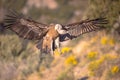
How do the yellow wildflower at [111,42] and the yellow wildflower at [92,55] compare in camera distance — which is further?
the yellow wildflower at [111,42]

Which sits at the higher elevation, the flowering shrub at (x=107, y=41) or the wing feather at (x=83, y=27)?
the flowering shrub at (x=107, y=41)

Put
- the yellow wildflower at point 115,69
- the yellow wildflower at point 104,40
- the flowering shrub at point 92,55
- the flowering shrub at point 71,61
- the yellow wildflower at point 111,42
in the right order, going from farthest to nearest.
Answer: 1. the yellow wildflower at point 104,40
2. the yellow wildflower at point 111,42
3. the flowering shrub at point 71,61
4. the flowering shrub at point 92,55
5. the yellow wildflower at point 115,69

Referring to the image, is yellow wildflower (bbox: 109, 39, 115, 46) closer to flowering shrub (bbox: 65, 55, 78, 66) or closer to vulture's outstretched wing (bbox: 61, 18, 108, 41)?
flowering shrub (bbox: 65, 55, 78, 66)

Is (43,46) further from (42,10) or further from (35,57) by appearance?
(42,10)

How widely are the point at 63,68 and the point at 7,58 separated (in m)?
2.04

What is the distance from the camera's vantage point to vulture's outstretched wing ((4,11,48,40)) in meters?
11.7

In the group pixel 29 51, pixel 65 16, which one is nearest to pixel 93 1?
pixel 29 51

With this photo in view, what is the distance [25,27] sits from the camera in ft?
38.7

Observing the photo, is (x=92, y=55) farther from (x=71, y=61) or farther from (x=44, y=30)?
(x=44, y=30)

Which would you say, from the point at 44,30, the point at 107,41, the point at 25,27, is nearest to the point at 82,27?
the point at 44,30

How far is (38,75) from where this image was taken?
1566 centimetres

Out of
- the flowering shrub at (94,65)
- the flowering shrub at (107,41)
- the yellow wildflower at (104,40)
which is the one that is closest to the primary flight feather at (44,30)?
the flowering shrub at (94,65)

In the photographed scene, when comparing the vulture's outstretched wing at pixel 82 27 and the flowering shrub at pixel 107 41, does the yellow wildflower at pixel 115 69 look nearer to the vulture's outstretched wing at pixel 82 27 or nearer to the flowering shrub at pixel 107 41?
the vulture's outstretched wing at pixel 82 27

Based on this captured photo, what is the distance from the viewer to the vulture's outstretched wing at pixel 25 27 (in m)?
11.7
